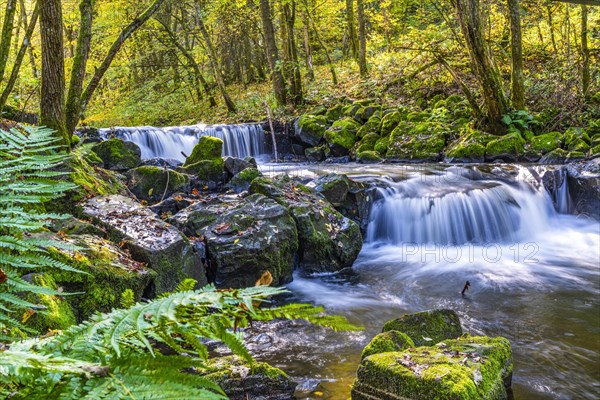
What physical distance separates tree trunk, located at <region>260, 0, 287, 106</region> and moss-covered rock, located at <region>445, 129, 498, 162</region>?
7565 mm

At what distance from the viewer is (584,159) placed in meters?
11.4

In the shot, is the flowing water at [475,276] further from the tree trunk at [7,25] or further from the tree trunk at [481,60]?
the tree trunk at [7,25]

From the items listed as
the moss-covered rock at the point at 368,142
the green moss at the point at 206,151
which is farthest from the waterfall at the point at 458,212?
the moss-covered rock at the point at 368,142

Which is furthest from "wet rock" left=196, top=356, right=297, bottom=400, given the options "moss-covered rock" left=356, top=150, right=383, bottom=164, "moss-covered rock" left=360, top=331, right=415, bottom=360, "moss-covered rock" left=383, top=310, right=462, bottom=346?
"moss-covered rock" left=356, top=150, right=383, bottom=164

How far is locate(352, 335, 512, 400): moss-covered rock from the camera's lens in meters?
3.15

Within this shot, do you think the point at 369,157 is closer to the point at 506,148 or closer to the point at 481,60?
the point at 506,148

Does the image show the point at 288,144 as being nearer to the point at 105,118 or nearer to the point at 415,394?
the point at 105,118

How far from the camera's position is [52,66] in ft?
20.8

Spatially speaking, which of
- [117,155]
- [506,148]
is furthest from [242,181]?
[506,148]

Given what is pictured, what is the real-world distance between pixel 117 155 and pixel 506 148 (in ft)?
32.5

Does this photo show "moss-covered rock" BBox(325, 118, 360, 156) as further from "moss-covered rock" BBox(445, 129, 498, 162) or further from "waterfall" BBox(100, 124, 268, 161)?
"moss-covered rock" BBox(445, 129, 498, 162)

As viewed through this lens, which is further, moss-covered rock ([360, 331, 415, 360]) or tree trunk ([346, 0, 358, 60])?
tree trunk ([346, 0, 358, 60])

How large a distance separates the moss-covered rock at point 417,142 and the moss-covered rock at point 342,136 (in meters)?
1.41

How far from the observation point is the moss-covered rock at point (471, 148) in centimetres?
1297
